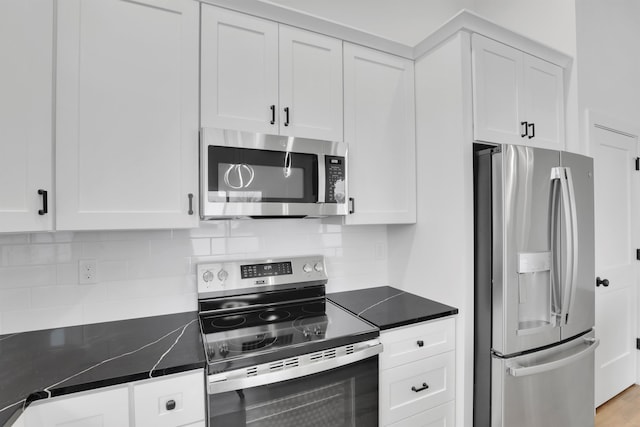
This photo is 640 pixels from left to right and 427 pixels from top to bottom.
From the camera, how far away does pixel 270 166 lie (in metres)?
1.59

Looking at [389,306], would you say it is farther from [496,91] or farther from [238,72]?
[238,72]

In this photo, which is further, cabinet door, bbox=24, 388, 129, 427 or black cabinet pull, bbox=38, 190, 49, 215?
black cabinet pull, bbox=38, 190, 49, 215

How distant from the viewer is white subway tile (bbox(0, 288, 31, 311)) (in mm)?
1400

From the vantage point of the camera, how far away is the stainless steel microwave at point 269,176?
4.79ft

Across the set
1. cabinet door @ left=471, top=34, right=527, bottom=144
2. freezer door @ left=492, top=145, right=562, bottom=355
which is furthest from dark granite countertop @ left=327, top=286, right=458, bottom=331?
cabinet door @ left=471, top=34, right=527, bottom=144

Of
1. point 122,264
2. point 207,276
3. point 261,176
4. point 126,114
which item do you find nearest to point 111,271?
point 122,264

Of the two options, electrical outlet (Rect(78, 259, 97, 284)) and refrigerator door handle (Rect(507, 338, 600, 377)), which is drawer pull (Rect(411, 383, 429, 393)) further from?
electrical outlet (Rect(78, 259, 97, 284))

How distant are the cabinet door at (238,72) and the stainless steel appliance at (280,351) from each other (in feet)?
2.55

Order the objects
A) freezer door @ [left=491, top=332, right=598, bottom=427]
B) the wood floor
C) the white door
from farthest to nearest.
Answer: the white door → the wood floor → freezer door @ [left=491, top=332, right=598, bottom=427]

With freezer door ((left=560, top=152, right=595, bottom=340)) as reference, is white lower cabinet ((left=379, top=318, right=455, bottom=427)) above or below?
below

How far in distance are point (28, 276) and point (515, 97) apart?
8.73 feet

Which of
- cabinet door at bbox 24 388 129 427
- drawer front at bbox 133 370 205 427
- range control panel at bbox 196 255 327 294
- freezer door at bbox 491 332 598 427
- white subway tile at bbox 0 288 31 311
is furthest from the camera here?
range control panel at bbox 196 255 327 294

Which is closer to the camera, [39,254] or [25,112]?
[25,112]

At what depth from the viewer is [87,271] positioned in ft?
5.05
